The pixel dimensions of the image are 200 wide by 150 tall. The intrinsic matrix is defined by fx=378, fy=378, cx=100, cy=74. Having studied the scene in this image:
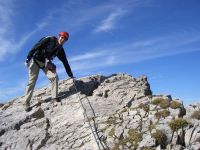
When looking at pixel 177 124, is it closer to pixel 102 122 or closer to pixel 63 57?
pixel 102 122

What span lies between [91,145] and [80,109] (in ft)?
16.0

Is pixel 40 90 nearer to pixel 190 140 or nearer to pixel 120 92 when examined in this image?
pixel 120 92

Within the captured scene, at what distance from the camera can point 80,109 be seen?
28.0m

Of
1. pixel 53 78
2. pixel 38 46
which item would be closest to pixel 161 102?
pixel 53 78

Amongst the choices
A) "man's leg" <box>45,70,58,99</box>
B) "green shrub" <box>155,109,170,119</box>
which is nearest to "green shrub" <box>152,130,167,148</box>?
"green shrub" <box>155,109,170,119</box>

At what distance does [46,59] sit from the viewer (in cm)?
2952

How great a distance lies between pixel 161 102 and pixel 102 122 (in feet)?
14.5

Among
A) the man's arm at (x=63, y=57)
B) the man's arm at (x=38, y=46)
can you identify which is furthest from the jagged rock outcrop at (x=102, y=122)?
the man's arm at (x=38, y=46)

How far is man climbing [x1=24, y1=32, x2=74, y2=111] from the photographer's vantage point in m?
29.0

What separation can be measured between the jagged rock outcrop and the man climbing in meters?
1.34

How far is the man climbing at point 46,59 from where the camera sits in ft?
95.2

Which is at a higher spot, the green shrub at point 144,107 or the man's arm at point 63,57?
the man's arm at point 63,57

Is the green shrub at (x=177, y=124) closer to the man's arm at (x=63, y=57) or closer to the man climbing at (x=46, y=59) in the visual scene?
the man climbing at (x=46, y=59)

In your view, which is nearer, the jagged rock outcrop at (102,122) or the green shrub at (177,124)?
the jagged rock outcrop at (102,122)
